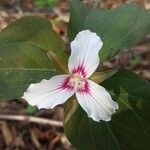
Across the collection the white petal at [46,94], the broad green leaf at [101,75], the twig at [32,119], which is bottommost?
the twig at [32,119]

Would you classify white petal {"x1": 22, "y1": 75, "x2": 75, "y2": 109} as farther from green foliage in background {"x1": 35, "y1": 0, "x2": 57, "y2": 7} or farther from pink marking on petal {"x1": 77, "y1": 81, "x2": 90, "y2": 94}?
green foliage in background {"x1": 35, "y1": 0, "x2": 57, "y2": 7}

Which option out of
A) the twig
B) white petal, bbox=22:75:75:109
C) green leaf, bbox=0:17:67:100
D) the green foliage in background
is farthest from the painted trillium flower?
the green foliage in background

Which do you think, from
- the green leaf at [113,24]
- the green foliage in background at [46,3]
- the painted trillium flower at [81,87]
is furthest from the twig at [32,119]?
the painted trillium flower at [81,87]

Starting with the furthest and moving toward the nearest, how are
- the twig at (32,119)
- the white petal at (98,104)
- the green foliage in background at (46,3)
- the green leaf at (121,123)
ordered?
the green foliage in background at (46,3), the twig at (32,119), the green leaf at (121,123), the white petal at (98,104)

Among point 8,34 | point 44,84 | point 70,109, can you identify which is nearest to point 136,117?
point 70,109

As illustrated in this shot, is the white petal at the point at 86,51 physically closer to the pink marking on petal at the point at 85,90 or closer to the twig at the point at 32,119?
the pink marking on petal at the point at 85,90
